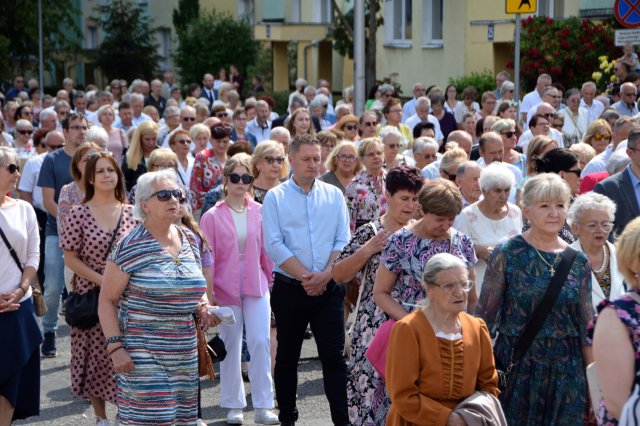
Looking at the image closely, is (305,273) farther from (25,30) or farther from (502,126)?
(25,30)

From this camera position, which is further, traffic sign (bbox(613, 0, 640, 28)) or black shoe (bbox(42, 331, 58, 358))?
traffic sign (bbox(613, 0, 640, 28))

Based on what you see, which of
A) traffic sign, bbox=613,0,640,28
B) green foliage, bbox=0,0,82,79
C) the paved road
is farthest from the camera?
green foliage, bbox=0,0,82,79

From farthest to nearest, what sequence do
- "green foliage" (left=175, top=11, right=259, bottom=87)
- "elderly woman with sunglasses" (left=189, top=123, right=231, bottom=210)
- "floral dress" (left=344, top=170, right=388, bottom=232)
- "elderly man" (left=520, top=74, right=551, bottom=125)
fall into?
1. "green foliage" (left=175, top=11, right=259, bottom=87)
2. "elderly man" (left=520, top=74, right=551, bottom=125)
3. "elderly woman with sunglasses" (left=189, top=123, right=231, bottom=210)
4. "floral dress" (left=344, top=170, right=388, bottom=232)

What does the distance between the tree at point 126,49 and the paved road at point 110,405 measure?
38.2 metres

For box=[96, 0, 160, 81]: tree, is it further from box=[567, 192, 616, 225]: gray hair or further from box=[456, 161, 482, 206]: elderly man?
box=[567, 192, 616, 225]: gray hair

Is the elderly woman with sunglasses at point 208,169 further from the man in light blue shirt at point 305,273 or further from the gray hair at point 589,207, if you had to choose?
the gray hair at point 589,207

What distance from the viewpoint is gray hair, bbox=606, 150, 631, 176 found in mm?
9805

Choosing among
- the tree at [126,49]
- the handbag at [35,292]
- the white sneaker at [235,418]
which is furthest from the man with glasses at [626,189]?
the tree at [126,49]

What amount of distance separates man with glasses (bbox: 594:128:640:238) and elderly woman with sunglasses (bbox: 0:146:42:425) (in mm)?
4073

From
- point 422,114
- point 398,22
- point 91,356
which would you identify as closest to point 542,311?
point 91,356

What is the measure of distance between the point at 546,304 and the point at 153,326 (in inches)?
87.8

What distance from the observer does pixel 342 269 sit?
7523mm

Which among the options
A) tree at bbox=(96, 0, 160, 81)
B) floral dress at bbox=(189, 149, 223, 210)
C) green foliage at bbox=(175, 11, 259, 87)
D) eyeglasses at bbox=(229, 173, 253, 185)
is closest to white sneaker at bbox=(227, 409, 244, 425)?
eyeglasses at bbox=(229, 173, 253, 185)

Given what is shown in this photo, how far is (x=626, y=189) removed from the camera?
875 cm
